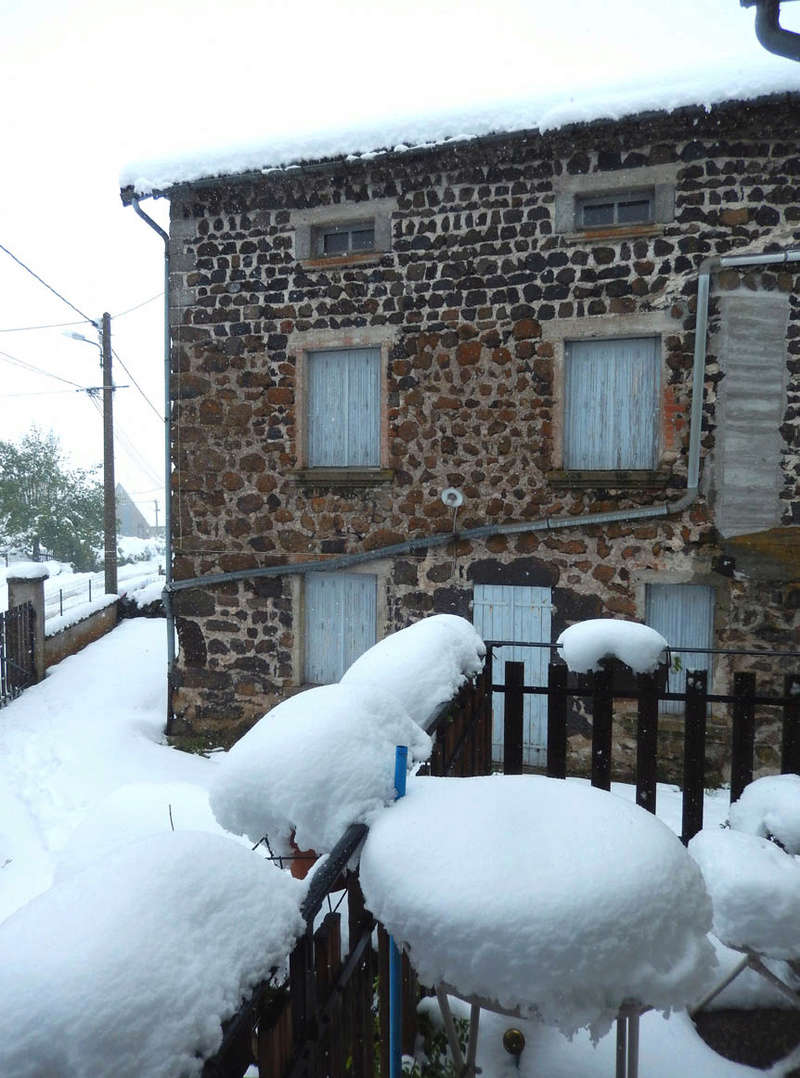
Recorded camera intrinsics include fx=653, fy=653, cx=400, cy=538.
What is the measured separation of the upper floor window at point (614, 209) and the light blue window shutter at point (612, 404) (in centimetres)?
112

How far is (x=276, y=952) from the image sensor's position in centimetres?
113

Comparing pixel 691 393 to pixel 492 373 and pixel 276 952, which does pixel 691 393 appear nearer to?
pixel 492 373

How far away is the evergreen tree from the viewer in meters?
21.5

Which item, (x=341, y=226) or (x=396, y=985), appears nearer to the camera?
(x=396, y=985)

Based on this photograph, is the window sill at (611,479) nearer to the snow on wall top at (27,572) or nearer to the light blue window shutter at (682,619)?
the light blue window shutter at (682,619)

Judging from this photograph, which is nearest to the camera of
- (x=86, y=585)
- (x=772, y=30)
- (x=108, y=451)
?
(x=772, y=30)

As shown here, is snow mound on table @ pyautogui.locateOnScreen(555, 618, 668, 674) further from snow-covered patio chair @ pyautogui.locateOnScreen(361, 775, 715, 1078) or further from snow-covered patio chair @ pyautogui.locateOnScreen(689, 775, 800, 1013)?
snow-covered patio chair @ pyautogui.locateOnScreen(361, 775, 715, 1078)

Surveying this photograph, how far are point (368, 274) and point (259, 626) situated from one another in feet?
13.1

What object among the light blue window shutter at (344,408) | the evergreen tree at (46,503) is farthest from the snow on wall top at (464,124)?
the evergreen tree at (46,503)

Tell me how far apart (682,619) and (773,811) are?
3.86m

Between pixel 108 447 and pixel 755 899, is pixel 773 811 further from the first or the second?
pixel 108 447

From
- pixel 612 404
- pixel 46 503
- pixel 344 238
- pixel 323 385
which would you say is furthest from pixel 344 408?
pixel 46 503

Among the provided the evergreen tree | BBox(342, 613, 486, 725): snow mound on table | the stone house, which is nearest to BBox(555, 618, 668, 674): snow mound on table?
BBox(342, 613, 486, 725): snow mound on table

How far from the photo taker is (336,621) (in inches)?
287
